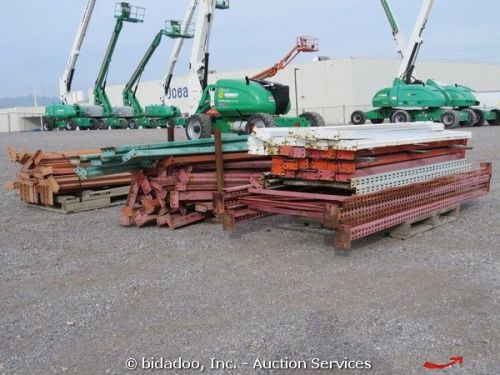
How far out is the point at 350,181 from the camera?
19.1ft

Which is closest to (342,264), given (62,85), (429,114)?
(429,114)

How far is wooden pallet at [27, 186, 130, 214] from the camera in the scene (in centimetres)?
907

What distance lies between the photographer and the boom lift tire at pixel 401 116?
985 inches

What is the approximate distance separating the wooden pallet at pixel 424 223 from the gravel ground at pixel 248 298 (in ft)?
0.34

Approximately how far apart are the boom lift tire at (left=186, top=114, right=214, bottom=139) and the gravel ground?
30.8 ft

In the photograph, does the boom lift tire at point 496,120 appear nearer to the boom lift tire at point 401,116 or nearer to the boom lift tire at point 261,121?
the boom lift tire at point 401,116

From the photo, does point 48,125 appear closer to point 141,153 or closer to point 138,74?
point 138,74

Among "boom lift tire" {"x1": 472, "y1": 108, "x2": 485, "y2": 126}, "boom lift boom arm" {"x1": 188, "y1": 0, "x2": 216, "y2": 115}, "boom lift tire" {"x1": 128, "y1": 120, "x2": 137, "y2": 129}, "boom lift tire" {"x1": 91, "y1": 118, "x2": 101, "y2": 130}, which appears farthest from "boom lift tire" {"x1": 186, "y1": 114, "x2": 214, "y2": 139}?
"boom lift tire" {"x1": 91, "y1": 118, "x2": 101, "y2": 130}

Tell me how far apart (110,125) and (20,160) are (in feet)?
100

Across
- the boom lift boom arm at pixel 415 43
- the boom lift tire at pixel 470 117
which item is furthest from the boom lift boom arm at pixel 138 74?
the boom lift tire at pixel 470 117

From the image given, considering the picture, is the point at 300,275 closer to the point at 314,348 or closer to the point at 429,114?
the point at 314,348

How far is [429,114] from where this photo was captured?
25.1 meters

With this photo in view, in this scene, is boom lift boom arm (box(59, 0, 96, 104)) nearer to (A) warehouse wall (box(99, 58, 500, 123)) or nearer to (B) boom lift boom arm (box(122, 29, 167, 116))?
(B) boom lift boom arm (box(122, 29, 167, 116))

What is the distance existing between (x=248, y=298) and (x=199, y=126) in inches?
490
